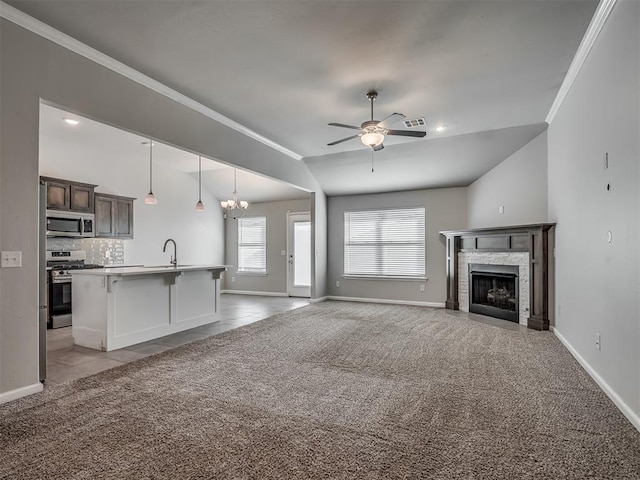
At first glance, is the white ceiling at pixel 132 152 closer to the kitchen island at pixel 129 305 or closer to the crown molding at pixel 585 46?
the kitchen island at pixel 129 305

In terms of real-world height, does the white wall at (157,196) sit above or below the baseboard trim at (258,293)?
above

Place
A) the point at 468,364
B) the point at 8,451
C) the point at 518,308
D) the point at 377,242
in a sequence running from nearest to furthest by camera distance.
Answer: the point at 8,451
the point at 468,364
the point at 518,308
the point at 377,242

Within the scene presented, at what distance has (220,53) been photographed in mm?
3303

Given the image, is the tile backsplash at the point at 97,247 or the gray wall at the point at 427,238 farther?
the gray wall at the point at 427,238

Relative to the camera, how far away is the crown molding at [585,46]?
8.85ft

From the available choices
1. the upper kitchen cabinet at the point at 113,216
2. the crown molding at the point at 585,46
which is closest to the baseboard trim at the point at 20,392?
the upper kitchen cabinet at the point at 113,216

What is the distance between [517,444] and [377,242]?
6.10 meters

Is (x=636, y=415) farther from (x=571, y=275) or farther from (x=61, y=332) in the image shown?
(x=61, y=332)

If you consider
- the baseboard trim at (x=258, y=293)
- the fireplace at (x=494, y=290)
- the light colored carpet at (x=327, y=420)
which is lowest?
the baseboard trim at (x=258, y=293)

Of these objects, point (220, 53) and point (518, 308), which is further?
point (518, 308)

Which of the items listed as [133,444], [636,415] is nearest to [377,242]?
[636,415]

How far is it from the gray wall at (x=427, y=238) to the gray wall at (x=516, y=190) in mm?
547

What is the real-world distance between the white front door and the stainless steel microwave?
4.38 meters

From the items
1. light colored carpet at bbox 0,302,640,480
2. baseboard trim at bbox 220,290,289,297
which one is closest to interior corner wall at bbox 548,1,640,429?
light colored carpet at bbox 0,302,640,480
